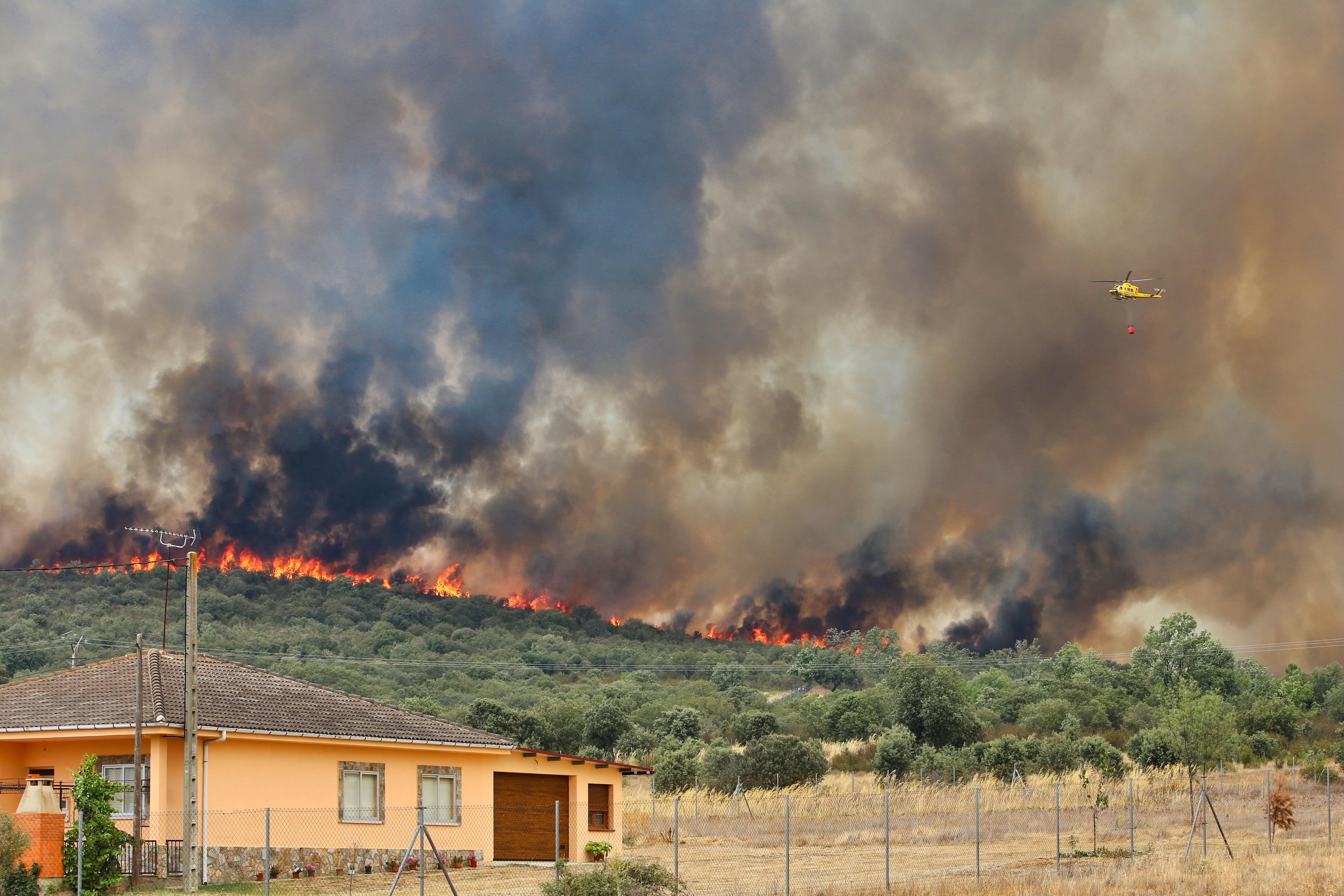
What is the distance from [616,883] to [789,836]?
16.2 feet

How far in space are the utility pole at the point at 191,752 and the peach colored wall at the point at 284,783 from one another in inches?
32.9

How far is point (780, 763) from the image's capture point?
53.9 meters

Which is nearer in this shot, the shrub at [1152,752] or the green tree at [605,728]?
the shrub at [1152,752]

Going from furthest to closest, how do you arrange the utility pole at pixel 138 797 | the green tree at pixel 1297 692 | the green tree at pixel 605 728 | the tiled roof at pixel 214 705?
the green tree at pixel 1297 692, the green tree at pixel 605 728, the tiled roof at pixel 214 705, the utility pole at pixel 138 797

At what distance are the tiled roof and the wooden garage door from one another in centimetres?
174

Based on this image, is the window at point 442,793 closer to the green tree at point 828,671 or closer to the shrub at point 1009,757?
the shrub at point 1009,757

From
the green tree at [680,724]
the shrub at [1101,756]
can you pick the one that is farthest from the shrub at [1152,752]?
the green tree at [680,724]

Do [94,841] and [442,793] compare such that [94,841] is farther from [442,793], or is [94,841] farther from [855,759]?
[855,759]

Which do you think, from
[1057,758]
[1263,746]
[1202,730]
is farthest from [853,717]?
[1202,730]

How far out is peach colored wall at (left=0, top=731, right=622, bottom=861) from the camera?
27.4m

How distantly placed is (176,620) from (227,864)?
330 ft

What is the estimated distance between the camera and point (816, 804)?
154ft

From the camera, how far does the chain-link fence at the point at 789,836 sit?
89.4ft

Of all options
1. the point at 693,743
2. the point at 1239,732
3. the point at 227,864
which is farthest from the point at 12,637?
the point at 1239,732
